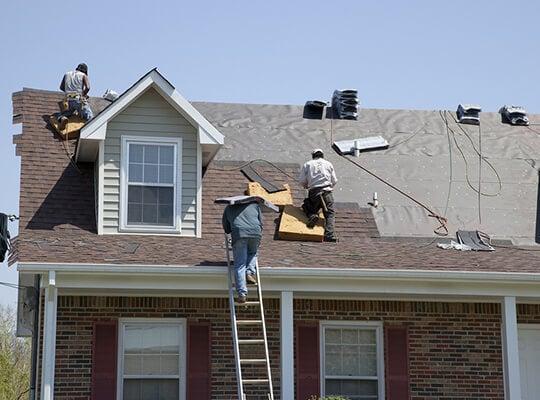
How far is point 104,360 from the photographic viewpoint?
13.6 meters

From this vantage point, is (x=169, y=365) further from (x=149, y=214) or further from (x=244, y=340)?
(x=149, y=214)

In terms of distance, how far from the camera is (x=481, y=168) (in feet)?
58.0

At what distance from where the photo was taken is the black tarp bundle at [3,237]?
15.0 meters

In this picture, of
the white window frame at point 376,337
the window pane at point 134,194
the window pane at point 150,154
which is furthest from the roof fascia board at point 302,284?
the window pane at point 150,154

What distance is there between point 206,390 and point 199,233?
240 cm

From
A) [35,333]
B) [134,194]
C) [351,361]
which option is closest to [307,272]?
[351,361]

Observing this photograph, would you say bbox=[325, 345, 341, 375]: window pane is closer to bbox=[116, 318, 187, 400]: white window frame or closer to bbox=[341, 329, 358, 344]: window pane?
bbox=[341, 329, 358, 344]: window pane

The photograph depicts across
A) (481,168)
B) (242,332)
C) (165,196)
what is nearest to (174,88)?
(165,196)

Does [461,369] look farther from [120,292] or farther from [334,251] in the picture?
[120,292]

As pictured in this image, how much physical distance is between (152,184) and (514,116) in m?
7.83

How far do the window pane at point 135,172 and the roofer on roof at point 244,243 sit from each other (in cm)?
244

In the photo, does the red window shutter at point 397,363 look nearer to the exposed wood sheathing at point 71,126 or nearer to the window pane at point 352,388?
the window pane at point 352,388

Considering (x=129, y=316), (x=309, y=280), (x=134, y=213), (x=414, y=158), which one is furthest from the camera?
(x=414, y=158)

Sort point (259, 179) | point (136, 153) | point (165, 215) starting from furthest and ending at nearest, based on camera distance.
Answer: point (259, 179)
point (136, 153)
point (165, 215)
